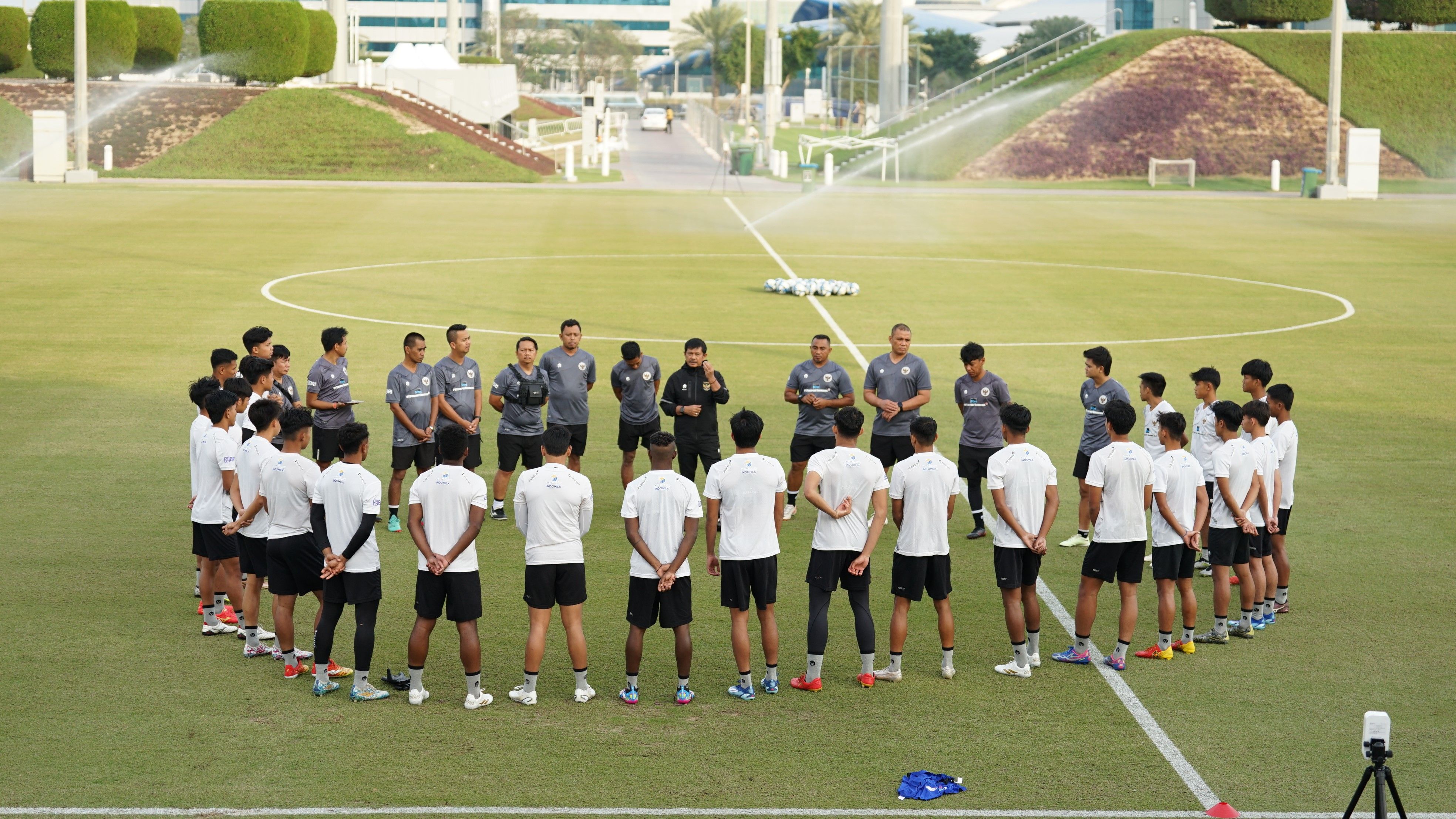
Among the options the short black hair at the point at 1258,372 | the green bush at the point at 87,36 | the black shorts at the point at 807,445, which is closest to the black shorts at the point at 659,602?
the black shorts at the point at 807,445

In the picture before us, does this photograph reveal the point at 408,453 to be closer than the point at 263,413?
No

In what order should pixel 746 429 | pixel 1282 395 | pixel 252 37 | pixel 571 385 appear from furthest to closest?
pixel 252 37 → pixel 571 385 → pixel 1282 395 → pixel 746 429

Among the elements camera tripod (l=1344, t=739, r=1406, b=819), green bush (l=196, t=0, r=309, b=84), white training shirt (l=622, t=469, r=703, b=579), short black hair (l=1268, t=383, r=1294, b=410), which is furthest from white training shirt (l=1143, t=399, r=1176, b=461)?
green bush (l=196, t=0, r=309, b=84)

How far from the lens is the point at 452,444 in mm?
10141

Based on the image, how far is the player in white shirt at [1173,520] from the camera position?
1148 centimetres

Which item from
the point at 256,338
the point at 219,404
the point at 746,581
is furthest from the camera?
the point at 256,338

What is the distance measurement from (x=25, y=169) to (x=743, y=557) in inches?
2426

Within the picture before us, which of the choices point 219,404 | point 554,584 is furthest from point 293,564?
point 554,584

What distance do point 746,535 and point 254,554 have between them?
391cm

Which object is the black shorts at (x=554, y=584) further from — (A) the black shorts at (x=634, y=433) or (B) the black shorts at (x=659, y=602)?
(A) the black shorts at (x=634, y=433)

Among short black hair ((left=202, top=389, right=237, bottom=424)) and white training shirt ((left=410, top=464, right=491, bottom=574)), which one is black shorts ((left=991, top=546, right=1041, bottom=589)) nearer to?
white training shirt ((left=410, top=464, right=491, bottom=574))

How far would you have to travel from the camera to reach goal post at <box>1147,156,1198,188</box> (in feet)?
237

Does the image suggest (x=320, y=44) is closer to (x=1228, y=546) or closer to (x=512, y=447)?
(x=512, y=447)

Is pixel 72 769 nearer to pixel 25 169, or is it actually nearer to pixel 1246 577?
pixel 1246 577
